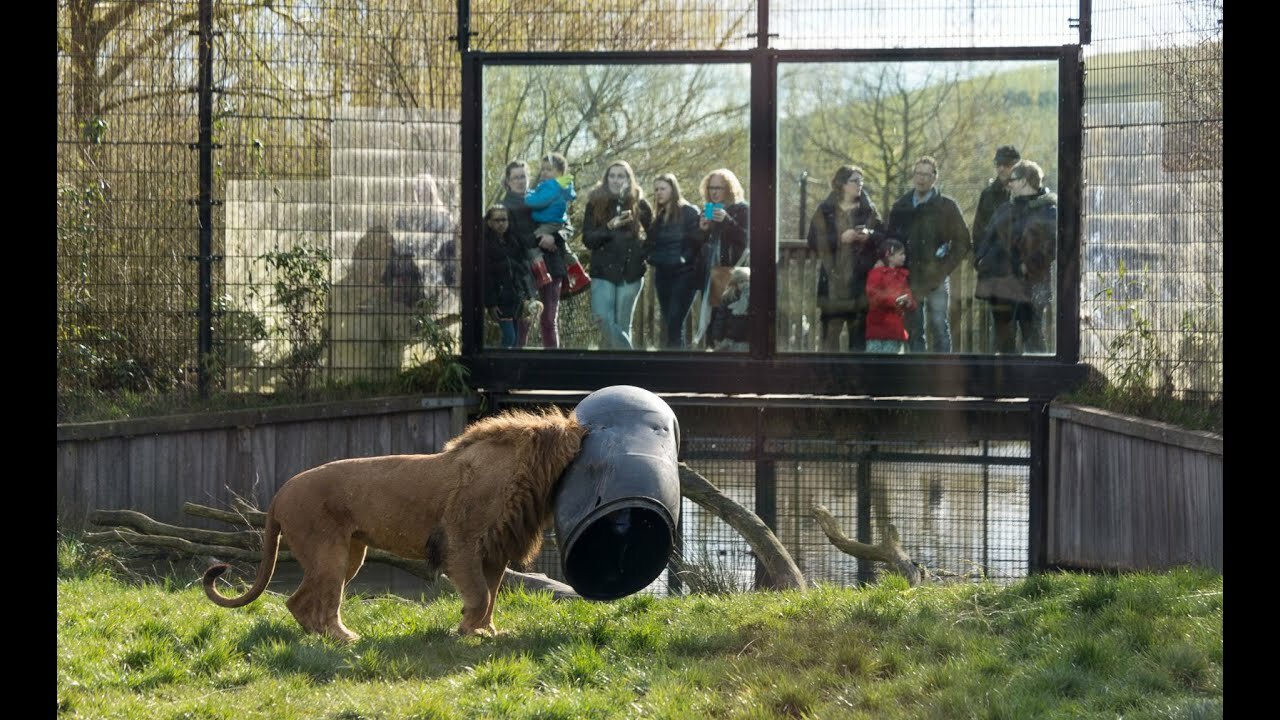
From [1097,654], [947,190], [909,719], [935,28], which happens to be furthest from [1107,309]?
[909,719]

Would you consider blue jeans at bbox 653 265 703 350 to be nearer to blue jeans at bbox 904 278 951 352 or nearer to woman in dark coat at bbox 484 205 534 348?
woman in dark coat at bbox 484 205 534 348

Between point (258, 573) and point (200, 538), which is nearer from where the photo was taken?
point (258, 573)

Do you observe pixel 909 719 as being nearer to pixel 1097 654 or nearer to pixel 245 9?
pixel 1097 654

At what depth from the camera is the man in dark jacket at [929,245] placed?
11.7 metres

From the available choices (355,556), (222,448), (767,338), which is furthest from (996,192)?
(222,448)

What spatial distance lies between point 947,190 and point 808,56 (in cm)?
168

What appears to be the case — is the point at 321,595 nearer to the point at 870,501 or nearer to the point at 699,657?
the point at 699,657

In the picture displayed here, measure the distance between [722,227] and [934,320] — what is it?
1993 mm

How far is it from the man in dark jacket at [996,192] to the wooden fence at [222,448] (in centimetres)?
466

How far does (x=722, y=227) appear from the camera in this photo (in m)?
12.0

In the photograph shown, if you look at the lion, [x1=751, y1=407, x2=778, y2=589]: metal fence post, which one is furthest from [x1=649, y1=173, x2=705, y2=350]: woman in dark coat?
the lion

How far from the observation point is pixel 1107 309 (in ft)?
37.9

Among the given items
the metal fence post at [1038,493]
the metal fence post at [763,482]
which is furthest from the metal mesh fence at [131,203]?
the metal fence post at [1038,493]

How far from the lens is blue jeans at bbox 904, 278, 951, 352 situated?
38.9 feet
